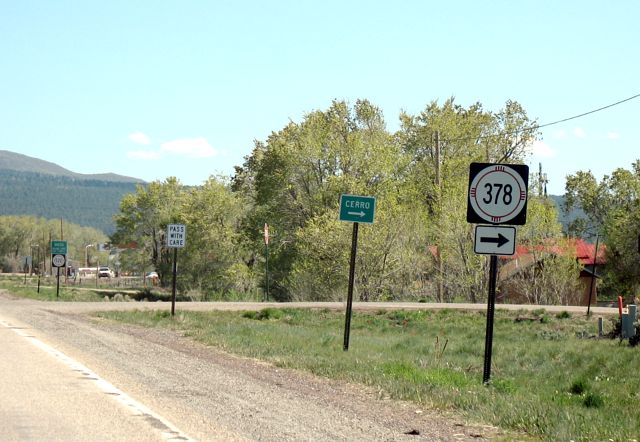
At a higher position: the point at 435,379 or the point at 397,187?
the point at 397,187

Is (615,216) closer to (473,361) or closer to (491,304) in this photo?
(473,361)

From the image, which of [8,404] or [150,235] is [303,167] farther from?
[8,404]

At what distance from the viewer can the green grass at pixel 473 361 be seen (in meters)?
Result: 11.3

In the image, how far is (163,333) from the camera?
2517 centimetres

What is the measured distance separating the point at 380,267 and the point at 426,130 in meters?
13.2

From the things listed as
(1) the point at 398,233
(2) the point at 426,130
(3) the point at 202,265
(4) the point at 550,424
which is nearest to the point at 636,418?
(4) the point at 550,424

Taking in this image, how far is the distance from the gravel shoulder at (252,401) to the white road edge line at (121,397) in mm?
123

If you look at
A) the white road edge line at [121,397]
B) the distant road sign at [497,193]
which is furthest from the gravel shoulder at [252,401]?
the distant road sign at [497,193]

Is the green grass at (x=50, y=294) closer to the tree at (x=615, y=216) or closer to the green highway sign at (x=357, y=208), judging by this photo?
the green highway sign at (x=357, y=208)

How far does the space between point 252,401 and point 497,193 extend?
468 cm

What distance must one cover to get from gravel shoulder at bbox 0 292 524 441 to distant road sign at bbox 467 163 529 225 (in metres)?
3.04

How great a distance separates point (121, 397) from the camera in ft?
38.2

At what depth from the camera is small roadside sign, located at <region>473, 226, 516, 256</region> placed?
45.0ft

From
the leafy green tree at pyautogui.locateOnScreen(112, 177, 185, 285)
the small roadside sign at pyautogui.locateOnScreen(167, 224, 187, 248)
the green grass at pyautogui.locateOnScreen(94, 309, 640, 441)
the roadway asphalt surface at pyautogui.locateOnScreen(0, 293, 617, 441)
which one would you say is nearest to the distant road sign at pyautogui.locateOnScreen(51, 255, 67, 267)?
the green grass at pyautogui.locateOnScreen(94, 309, 640, 441)
